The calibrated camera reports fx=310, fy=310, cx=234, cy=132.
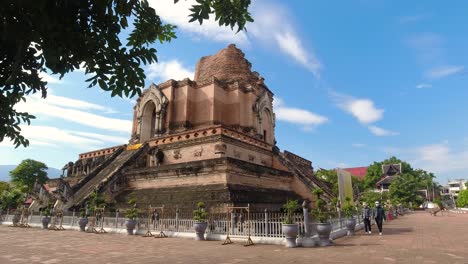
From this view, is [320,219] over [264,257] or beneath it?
over

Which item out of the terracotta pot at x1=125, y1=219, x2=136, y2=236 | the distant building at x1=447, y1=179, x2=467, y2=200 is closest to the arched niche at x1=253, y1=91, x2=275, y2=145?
the terracotta pot at x1=125, y1=219, x2=136, y2=236

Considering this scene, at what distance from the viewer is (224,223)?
1287 cm

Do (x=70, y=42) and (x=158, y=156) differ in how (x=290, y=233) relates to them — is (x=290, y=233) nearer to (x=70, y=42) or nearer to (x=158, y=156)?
(x=70, y=42)

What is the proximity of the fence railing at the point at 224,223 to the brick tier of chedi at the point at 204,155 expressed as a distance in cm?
109

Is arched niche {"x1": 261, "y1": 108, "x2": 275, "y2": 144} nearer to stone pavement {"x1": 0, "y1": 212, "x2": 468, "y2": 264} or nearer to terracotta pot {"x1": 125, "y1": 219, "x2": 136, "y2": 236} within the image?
terracotta pot {"x1": 125, "y1": 219, "x2": 136, "y2": 236}

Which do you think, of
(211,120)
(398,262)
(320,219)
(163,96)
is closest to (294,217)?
(320,219)

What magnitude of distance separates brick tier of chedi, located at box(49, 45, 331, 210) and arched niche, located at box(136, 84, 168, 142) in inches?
3.4

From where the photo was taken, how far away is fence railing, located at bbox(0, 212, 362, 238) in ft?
Answer: 38.1

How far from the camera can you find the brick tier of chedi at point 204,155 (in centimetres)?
1691

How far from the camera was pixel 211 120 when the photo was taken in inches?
980

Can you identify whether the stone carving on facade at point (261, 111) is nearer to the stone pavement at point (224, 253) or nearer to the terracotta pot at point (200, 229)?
the terracotta pot at point (200, 229)

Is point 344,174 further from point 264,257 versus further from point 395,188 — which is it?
point 395,188

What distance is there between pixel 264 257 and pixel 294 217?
2.92 metres

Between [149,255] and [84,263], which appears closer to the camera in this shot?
[84,263]
